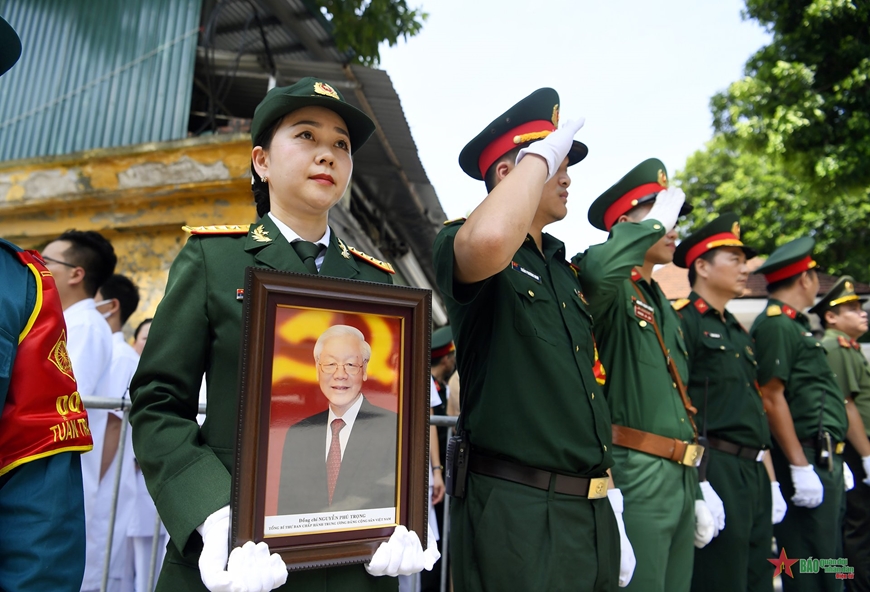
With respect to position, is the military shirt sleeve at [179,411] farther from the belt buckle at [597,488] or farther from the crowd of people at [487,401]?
the belt buckle at [597,488]

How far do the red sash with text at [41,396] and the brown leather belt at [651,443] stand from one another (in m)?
2.22

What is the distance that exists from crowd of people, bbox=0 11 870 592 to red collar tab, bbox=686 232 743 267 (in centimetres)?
2

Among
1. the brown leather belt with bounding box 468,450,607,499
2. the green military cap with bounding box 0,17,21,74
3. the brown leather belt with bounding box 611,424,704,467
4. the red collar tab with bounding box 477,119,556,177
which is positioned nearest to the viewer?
the green military cap with bounding box 0,17,21,74

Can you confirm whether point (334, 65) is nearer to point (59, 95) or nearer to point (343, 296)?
point (59, 95)

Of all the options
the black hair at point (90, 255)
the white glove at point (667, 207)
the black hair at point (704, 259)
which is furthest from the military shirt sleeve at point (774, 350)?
the black hair at point (90, 255)

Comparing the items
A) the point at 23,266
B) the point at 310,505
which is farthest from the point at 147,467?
the point at 23,266

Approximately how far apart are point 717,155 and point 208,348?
27548 millimetres

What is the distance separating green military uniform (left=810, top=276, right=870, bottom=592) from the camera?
18.1 ft

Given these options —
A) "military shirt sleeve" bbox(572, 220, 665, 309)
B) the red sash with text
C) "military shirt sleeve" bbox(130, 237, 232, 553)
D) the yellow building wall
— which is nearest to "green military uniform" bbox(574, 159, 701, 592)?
"military shirt sleeve" bbox(572, 220, 665, 309)

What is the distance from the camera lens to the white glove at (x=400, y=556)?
1.44 meters

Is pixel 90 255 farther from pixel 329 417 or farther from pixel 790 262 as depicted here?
pixel 790 262

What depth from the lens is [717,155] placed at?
25.9 meters

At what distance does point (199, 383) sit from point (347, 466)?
0.47 m

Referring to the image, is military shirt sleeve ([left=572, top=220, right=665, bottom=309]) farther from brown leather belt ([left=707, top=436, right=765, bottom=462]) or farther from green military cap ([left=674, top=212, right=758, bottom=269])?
green military cap ([left=674, top=212, right=758, bottom=269])
